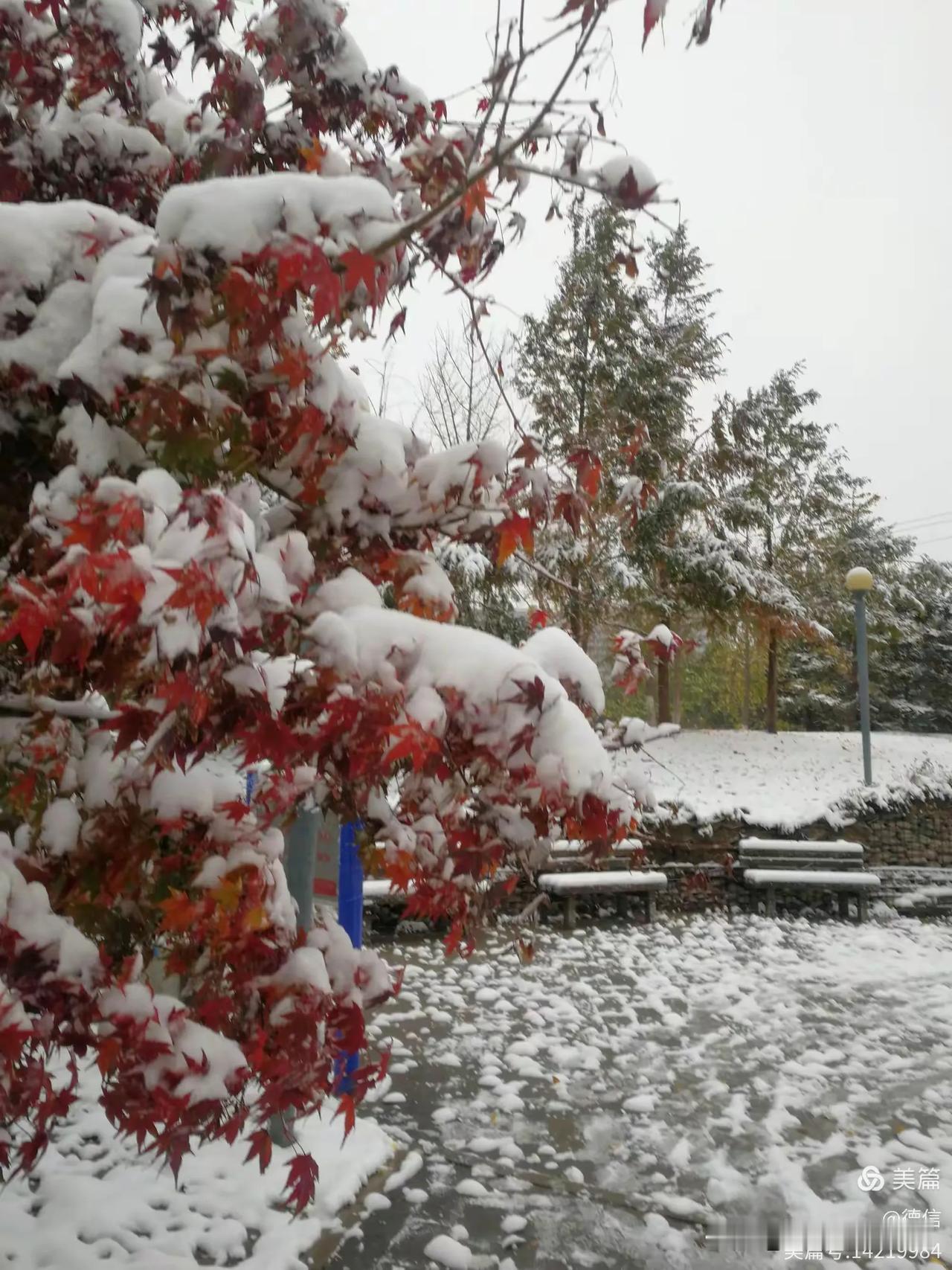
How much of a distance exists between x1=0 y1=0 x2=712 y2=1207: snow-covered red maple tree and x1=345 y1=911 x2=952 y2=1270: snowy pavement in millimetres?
1831

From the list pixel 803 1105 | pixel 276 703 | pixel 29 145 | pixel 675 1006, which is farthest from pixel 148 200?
pixel 675 1006

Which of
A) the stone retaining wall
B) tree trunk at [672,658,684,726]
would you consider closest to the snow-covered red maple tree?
the stone retaining wall

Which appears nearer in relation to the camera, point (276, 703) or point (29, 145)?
point (276, 703)

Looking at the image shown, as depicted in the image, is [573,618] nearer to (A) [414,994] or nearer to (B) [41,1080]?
(A) [414,994]

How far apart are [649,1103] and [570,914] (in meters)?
4.00

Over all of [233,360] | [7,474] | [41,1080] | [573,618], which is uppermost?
[573,618]

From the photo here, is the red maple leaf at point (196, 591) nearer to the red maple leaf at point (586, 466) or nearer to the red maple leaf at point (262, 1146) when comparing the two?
the red maple leaf at point (262, 1146)

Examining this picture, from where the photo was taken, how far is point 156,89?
317 cm

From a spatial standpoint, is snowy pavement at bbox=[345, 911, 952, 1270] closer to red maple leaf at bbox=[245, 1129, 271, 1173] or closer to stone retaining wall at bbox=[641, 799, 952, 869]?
red maple leaf at bbox=[245, 1129, 271, 1173]

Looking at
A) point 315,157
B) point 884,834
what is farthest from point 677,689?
point 315,157

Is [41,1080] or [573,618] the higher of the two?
[573,618]

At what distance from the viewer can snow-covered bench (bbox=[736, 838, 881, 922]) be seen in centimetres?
918

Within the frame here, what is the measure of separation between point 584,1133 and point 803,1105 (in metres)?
1.21

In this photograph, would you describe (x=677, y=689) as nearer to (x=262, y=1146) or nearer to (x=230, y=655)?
(x=262, y=1146)
